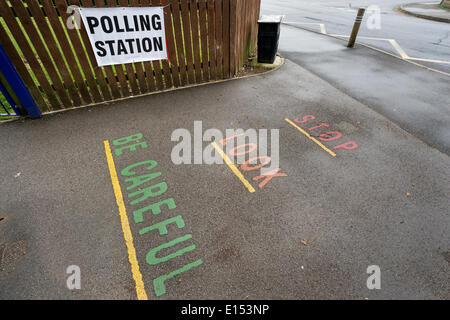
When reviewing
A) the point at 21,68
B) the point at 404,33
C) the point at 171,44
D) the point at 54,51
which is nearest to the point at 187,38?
the point at 171,44

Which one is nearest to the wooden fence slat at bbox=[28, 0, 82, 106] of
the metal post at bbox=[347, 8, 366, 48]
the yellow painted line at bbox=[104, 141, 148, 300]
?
the yellow painted line at bbox=[104, 141, 148, 300]

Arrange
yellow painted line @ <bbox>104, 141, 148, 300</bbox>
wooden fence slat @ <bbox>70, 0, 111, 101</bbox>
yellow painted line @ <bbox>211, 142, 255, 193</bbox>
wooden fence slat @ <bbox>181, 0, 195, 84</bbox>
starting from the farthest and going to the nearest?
wooden fence slat @ <bbox>181, 0, 195, 84</bbox>, wooden fence slat @ <bbox>70, 0, 111, 101</bbox>, yellow painted line @ <bbox>211, 142, 255, 193</bbox>, yellow painted line @ <bbox>104, 141, 148, 300</bbox>

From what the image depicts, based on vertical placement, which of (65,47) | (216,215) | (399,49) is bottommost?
(216,215)

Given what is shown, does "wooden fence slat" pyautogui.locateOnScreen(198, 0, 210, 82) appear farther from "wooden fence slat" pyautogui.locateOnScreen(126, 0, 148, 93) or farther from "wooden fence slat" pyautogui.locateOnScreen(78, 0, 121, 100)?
"wooden fence slat" pyautogui.locateOnScreen(78, 0, 121, 100)

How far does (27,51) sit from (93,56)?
3.84 ft

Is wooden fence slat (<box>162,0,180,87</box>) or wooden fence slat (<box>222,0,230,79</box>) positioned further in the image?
wooden fence slat (<box>222,0,230,79</box>)

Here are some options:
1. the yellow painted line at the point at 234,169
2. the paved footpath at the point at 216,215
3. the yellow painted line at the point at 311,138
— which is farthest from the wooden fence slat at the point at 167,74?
the yellow painted line at the point at 311,138

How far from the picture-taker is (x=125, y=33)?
5.21 m

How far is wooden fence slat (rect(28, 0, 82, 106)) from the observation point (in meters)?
4.36

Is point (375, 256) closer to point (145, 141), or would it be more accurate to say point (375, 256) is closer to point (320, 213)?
point (320, 213)

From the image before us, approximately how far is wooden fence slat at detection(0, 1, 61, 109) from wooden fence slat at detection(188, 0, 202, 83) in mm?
3548

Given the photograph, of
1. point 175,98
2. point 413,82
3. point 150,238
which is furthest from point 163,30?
point 413,82

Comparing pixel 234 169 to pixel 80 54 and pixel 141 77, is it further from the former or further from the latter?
pixel 80 54

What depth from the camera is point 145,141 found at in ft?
15.1
